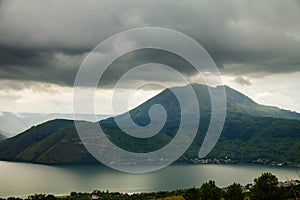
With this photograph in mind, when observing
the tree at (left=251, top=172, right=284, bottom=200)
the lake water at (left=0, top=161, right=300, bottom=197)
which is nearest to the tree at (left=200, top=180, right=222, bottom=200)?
the tree at (left=251, top=172, right=284, bottom=200)

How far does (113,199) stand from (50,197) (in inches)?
716

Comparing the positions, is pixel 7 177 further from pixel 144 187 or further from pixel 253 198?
pixel 253 198

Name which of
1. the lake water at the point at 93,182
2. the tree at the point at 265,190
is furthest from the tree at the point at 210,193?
the lake water at the point at 93,182

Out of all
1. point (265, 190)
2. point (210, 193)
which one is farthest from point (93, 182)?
point (265, 190)

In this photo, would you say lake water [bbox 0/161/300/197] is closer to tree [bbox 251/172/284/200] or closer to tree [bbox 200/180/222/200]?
tree [bbox 200/180/222/200]

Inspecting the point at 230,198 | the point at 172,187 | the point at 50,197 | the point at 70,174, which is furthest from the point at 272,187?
the point at 70,174

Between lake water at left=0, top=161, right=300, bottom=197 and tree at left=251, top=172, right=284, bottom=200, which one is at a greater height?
lake water at left=0, top=161, right=300, bottom=197

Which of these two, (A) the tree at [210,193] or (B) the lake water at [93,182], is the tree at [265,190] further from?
(B) the lake water at [93,182]

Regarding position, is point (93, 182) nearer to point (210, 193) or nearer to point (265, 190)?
point (210, 193)

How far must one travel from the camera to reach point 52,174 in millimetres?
167750

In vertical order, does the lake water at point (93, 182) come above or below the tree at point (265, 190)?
above

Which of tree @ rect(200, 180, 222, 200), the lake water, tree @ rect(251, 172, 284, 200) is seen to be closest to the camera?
tree @ rect(251, 172, 284, 200)

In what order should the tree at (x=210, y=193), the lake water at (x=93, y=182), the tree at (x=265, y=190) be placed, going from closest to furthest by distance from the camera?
the tree at (x=265, y=190) → the tree at (x=210, y=193) → the lake water at (x=93, y=182)

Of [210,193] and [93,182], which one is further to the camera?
[93,182]
